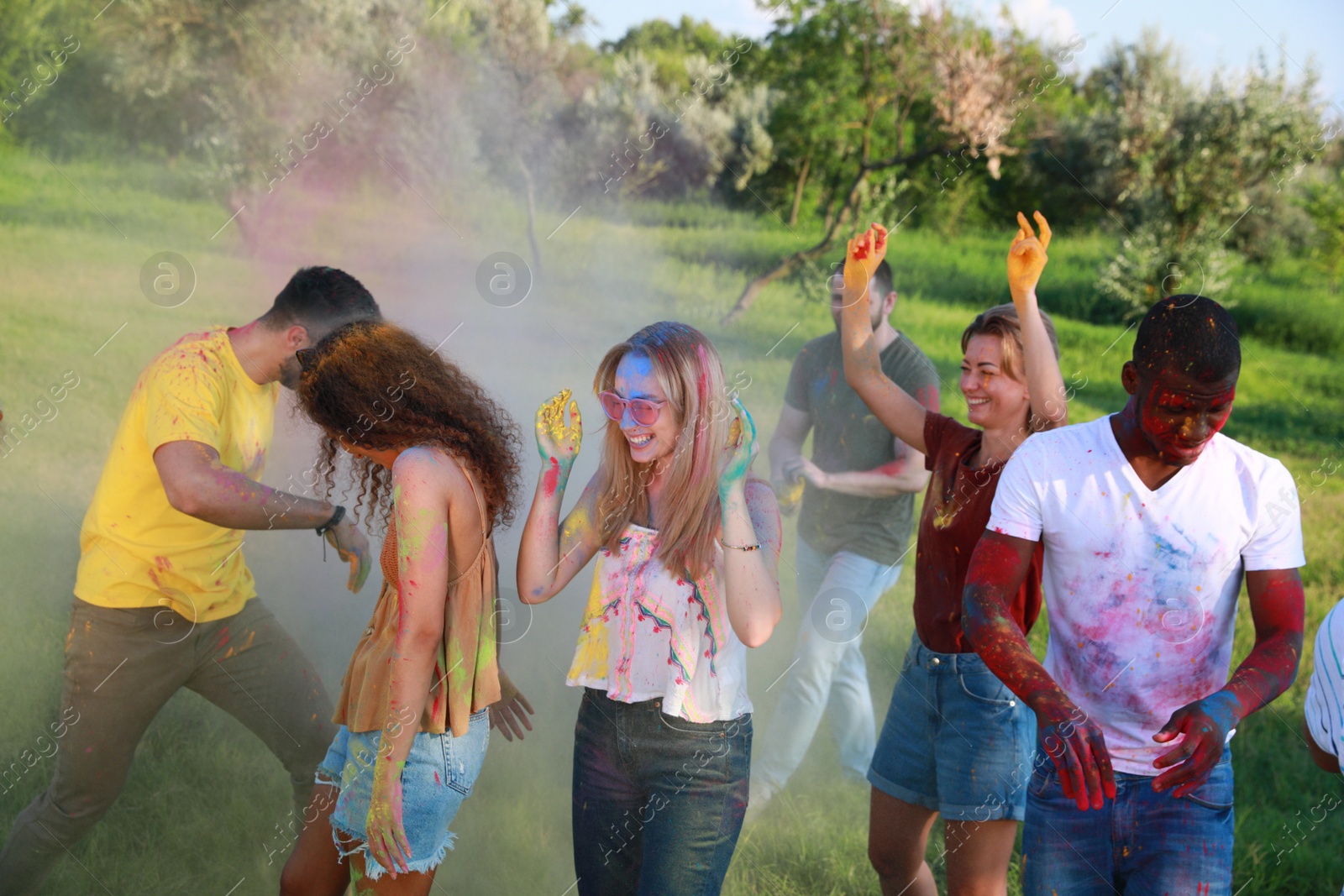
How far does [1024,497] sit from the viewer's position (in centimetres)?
220

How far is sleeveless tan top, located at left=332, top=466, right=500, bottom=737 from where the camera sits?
233 cm

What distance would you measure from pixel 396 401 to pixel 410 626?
0.52 m

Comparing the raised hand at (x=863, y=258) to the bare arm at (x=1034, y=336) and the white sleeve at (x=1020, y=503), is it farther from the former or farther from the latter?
the white sleeve at (x=1020, y=503)

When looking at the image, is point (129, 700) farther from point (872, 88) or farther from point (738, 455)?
point (872, 88)

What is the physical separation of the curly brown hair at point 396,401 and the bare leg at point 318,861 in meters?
0.80

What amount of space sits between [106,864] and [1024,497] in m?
3.33

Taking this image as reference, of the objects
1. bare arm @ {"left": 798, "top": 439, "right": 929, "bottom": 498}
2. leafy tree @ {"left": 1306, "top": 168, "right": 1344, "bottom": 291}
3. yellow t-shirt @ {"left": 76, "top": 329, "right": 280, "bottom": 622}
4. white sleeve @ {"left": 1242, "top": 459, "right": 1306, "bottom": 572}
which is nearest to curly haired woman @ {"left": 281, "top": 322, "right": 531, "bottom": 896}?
yellow t-shirt @ {"left": 76, "top": 329, "right": 280, "bottom": 622}

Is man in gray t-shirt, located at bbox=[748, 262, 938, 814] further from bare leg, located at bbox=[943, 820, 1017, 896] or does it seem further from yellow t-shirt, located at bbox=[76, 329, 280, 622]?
yellow t-shirt, located at bbox=[76, 329, 280, 622]

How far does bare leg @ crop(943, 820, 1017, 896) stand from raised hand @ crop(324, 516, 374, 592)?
5.95ft

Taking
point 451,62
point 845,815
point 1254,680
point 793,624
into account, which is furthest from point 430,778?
point 451,62

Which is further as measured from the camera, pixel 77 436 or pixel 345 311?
pixel 77 436

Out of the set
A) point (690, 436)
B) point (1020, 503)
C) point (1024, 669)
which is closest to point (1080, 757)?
point (1024, 669)

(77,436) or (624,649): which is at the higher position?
(77,436)

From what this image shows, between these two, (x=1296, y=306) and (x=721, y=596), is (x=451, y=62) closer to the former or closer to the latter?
(x=721, y=596)
